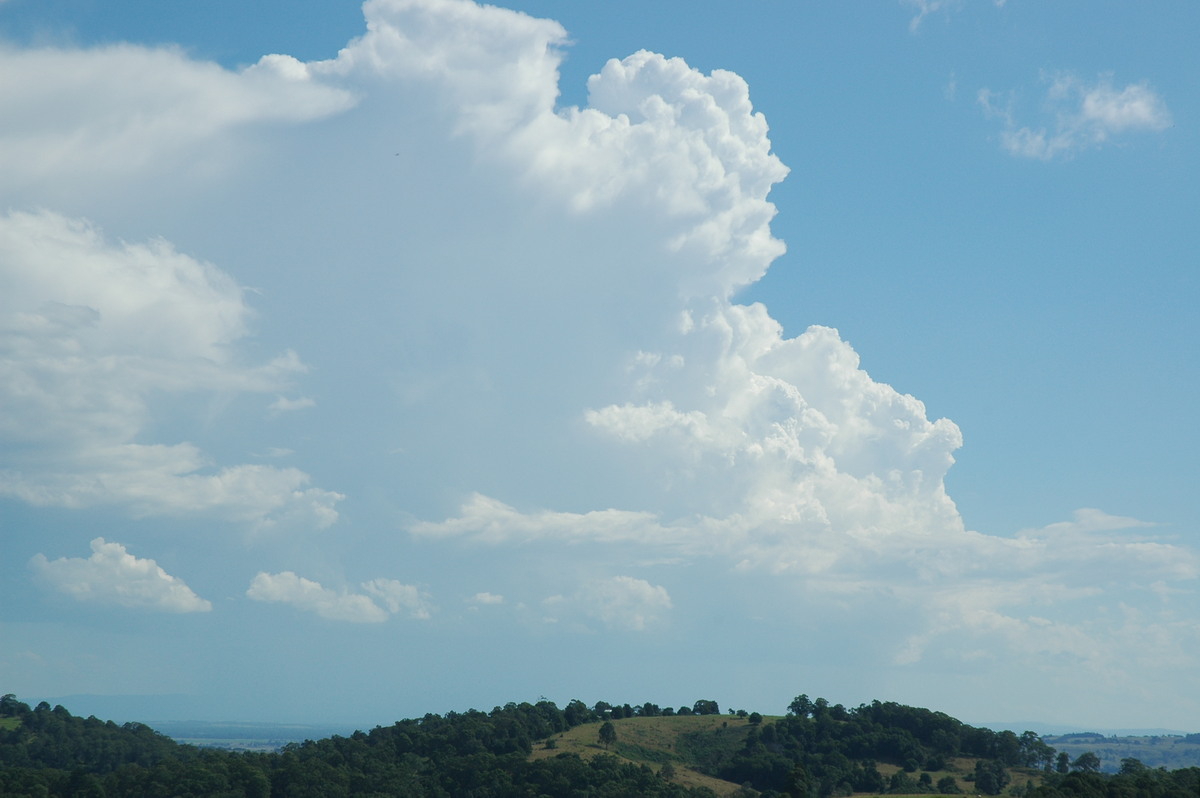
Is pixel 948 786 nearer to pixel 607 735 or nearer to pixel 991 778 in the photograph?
pixel 991 778

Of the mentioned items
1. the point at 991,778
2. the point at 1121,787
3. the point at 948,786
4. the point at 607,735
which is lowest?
the point at 948,786

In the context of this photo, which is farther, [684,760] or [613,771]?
[684,760]

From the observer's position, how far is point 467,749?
186m

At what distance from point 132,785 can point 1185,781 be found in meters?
158

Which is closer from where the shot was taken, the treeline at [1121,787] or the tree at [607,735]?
the treeline at [1121,787]

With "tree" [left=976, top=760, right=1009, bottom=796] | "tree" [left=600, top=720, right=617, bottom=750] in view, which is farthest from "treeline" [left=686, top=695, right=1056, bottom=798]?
"tree" [left=600, top=720, right=617, bottom=750]

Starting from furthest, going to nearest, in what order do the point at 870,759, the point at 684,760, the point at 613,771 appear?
the point at 684,760, the point at 870,759, the point at 613,771

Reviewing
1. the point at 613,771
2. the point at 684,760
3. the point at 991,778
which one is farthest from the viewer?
the point at 684,760

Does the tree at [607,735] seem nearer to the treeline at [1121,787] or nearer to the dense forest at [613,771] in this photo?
the dense forest at [613,771]

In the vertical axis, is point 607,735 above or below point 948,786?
above

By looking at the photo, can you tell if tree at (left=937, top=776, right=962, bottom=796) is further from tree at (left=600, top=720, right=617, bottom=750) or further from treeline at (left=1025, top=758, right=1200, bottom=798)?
tree at (left=600, top=720, right=617, bottom=750)

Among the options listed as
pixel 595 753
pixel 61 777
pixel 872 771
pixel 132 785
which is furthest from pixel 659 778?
pixel 61 777

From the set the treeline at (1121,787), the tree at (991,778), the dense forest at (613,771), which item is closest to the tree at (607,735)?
the dense forest at (613,771)

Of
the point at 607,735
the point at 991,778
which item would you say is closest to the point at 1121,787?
the point at 991,778
